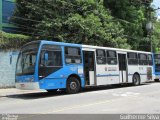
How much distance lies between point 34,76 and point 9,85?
870 centimetres

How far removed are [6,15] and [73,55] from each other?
16674mm

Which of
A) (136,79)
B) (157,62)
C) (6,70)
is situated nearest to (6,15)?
(6,70)

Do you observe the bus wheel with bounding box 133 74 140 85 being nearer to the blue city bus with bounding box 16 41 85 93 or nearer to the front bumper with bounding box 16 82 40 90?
the blue city bus with bounding box 16 41 85 93

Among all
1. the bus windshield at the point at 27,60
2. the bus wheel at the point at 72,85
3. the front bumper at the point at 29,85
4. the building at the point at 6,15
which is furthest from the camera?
the building at the point at 6,15

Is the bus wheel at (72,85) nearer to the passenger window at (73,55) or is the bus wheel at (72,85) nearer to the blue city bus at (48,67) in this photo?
the blue city bus at (48,67)

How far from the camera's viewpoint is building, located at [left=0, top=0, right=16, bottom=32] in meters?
33.2

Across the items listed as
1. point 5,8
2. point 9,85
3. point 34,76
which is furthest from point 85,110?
point 5,8

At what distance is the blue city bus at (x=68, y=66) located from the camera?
1731cm

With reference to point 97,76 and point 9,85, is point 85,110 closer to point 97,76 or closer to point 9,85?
point 97,76

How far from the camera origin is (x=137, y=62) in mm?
26047

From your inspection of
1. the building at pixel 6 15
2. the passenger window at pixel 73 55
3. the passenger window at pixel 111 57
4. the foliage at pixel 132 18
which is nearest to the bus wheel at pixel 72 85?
the passenger window at pixel 73 55

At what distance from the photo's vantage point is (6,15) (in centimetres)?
3381

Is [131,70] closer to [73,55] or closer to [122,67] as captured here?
[122,67]

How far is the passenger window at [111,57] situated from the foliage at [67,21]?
5.73 meters
